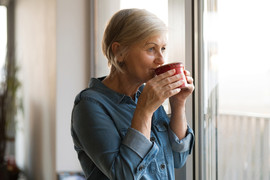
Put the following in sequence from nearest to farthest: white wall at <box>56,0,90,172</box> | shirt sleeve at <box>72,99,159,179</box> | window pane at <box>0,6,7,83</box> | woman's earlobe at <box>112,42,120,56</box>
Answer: shirt sleeve at <box>72,99,159,179</box> → woman's earlobe at <box>112,42,120,56</box> → white wall at <box>56,0,90,172</box> → window pane at <box>0,6,7,83</box>

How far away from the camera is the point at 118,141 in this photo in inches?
41.2

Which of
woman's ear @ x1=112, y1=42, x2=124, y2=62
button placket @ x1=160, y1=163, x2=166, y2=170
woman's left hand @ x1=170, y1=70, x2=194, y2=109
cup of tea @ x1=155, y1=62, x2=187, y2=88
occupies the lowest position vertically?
button placket @ x1=160, y1=163, x2=166, y2=170

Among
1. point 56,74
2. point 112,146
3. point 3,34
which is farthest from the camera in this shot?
point 3,34

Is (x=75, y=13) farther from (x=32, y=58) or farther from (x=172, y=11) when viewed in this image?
(x=32, y=58)

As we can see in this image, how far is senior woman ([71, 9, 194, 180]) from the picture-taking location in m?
1.02

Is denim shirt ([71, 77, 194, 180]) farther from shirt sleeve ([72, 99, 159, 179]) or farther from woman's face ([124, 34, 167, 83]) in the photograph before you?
woman's face ([124, 34, 167, 83])

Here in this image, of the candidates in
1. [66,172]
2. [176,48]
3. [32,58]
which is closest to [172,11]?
[176,48]

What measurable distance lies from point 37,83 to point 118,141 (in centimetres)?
313

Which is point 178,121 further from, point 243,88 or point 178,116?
point 243,88

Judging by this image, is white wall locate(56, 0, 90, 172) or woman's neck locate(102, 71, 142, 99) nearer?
woman's neck locate(102, 71, 142, 99)

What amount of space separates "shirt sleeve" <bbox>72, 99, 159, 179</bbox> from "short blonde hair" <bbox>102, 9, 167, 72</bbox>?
0.19m

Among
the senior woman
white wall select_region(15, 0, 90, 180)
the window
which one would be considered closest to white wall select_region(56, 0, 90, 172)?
white wall select_region(15, 0, 90, 180)

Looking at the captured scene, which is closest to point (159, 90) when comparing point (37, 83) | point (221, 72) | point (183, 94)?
point (183, 94)

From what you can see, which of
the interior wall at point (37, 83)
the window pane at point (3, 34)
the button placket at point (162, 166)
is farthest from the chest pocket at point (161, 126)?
the window pane at point (3, 34)
